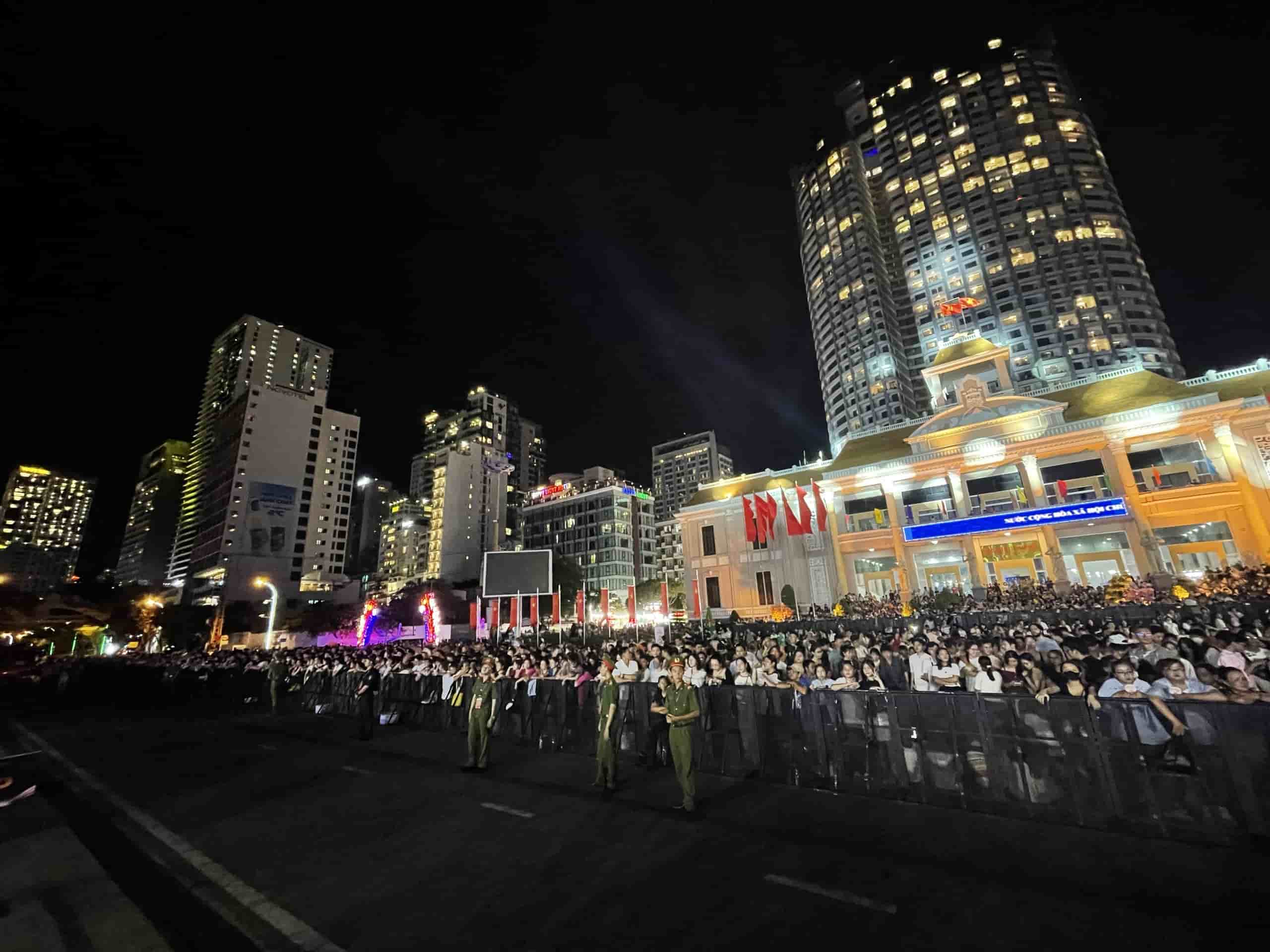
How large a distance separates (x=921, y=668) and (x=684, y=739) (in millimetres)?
6090

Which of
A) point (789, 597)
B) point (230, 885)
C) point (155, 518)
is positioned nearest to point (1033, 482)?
point (789, 597)

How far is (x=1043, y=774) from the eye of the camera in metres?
6.80

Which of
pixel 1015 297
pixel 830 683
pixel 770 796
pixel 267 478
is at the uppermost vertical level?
pixel 1015 297

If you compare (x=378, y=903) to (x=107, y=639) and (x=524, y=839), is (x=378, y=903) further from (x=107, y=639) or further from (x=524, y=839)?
(x=107, y=639)

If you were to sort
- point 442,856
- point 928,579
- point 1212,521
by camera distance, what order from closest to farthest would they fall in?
point 442,856 < point 1212,521 < point 928,579

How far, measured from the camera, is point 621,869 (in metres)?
5.77

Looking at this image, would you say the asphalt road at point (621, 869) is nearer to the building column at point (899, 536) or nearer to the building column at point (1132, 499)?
the building column at point (899, 536)

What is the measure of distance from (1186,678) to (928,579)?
33.0 m

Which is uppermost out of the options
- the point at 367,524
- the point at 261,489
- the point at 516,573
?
the point at 367,524

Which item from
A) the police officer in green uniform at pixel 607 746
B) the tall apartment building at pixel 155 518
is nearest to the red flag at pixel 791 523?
the police officer in green uniform at pixel 607 746

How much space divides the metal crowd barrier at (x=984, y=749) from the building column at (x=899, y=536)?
30.1 m

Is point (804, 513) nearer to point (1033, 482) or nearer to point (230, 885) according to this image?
point (1033, 482)

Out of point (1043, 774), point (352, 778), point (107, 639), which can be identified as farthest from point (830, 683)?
point (107, 639)

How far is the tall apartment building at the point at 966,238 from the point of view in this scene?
76.8m
